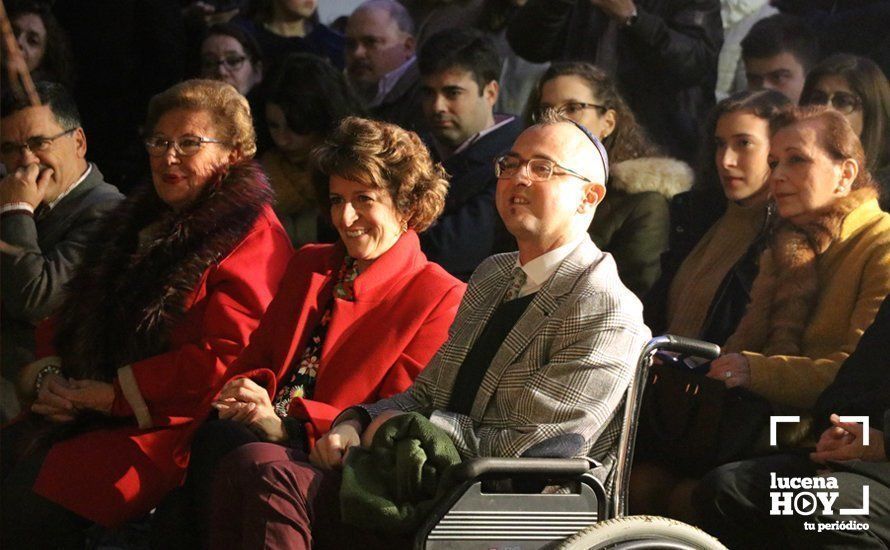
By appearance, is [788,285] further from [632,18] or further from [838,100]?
[632,18]

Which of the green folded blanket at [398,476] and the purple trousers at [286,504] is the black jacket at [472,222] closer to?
the purple trousers at [286,504]

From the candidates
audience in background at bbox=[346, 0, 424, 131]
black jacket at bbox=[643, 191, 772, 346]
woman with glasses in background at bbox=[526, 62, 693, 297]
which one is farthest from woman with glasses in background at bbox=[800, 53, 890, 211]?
audience in background at bbox=[346, 0, 424, 131]

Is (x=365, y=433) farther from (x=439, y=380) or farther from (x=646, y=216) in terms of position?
(x=646, y=216)

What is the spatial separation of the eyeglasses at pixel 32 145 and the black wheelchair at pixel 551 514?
2641 millimetres

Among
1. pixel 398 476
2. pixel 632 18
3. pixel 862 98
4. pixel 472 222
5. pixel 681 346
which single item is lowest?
pixel 398 476

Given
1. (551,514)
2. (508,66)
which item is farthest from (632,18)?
(551,514)

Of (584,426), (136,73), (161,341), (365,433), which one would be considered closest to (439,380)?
(365,433)

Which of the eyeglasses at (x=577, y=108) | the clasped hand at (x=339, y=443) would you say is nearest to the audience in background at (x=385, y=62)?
the eyeglasses at (x=577, y=108)

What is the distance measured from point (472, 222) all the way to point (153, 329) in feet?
3.92

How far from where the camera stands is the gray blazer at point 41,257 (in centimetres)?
500

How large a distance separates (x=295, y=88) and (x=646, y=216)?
57.6 inches

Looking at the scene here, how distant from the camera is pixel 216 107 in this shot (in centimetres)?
463

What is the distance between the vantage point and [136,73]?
566 cm

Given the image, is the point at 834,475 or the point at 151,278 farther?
the point at 151,278
